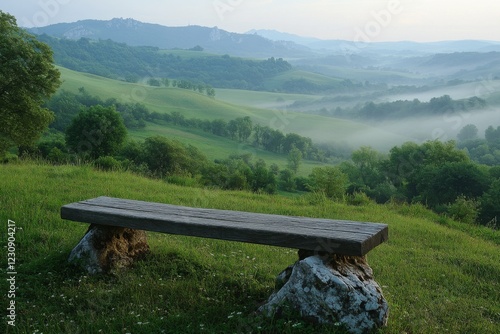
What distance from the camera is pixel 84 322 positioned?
14.3ft

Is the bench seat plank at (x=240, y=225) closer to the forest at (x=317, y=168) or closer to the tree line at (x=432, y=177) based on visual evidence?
the forest at (x=317, y=168)

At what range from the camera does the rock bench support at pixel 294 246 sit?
13.8ft

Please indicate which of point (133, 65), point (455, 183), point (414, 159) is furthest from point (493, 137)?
point (133, 65)

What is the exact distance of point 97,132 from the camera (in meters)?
34.8

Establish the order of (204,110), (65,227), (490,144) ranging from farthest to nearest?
(204,110) → (490,144) → (65,227)

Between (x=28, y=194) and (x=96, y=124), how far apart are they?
27.8 m

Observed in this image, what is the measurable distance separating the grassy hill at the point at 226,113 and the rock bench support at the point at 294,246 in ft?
318

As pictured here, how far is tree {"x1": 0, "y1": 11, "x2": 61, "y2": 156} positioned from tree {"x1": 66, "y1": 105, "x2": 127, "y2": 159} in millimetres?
19618

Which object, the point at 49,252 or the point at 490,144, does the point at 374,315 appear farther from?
the point at 490,144

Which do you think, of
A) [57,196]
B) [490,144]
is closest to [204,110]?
[490,144]

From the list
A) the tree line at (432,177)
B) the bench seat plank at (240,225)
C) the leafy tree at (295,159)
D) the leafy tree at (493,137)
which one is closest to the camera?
the bench seat plank at (240,225)

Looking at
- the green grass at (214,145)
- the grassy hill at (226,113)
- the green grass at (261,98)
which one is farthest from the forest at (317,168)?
the green grass at (261,98)

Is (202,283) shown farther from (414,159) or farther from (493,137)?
(493,137)

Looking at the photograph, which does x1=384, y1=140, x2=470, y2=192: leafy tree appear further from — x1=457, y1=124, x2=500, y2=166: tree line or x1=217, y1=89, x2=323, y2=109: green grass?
x1=217, y1=89, x2=323, y2=109: green grass
